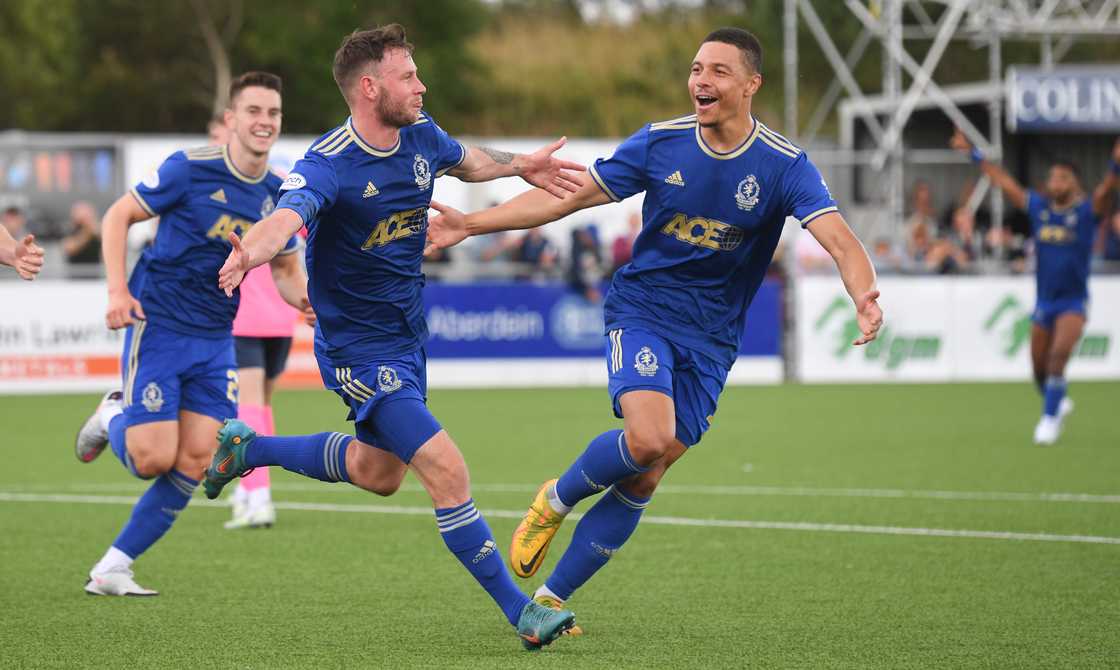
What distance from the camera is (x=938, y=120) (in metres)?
33.7

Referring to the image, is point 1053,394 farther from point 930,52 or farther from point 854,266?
point 930,52

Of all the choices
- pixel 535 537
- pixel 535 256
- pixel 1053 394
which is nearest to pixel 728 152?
pixel 535 537

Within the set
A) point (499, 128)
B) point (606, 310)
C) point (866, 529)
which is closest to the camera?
point (606, 310)

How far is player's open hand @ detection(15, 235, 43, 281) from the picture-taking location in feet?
22.2

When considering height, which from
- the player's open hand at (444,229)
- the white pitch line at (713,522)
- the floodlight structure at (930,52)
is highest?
the floodlight structure at (930,52)

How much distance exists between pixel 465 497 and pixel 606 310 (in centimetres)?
114

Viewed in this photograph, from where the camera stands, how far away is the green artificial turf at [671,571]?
6457 millimetres

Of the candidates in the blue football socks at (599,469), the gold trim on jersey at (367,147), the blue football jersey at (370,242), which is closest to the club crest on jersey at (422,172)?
the blue football jersey at (370,242)

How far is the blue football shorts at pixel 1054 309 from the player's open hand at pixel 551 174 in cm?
918

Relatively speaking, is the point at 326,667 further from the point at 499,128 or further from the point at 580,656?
the point at 499,128

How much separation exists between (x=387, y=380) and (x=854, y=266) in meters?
1.90

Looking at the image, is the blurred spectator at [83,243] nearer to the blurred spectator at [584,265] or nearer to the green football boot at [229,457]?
the blurred spectator at [584,265]

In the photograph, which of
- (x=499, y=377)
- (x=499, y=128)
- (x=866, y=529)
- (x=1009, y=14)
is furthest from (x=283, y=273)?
(x=499, y=128)

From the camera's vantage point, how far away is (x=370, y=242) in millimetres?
6703
